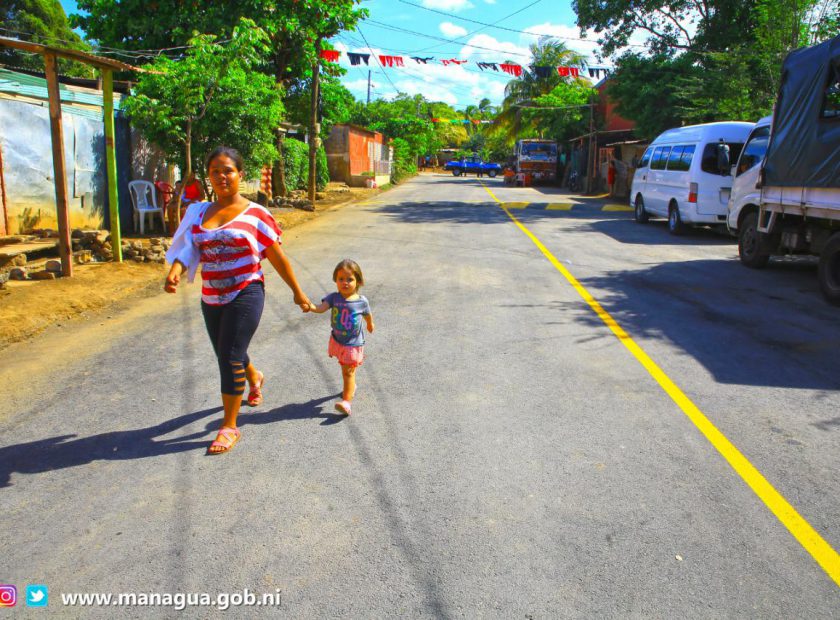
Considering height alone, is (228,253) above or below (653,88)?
below

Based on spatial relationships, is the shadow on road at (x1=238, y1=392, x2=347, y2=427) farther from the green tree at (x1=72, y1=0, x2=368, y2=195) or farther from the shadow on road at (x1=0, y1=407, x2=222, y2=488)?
the green tree at (x1=72, y1=0, x2=368, y2=195)

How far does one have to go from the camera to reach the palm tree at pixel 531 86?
49.8 meters

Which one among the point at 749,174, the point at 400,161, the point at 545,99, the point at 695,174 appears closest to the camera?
the point at 749,174

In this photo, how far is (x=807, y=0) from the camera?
16.2m

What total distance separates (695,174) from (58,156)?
1129cm

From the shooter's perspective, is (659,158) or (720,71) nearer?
(659,158)

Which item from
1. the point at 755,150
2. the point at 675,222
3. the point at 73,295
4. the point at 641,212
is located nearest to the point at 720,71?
the point at 641,212

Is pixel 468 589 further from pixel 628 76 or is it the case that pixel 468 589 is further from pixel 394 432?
pixel 628 76

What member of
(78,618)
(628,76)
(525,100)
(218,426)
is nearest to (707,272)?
(218,426)

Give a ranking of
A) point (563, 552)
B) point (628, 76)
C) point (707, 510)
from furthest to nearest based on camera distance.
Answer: point (628, 76)
point (707, 510)
point (563, 552)

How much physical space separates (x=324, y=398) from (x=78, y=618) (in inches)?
96.0

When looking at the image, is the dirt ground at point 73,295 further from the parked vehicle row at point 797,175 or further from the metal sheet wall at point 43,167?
the parked vehicle row at point 797,175

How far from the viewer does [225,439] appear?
4059 millimetres

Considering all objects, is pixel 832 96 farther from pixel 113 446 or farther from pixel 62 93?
pixel 62 93
